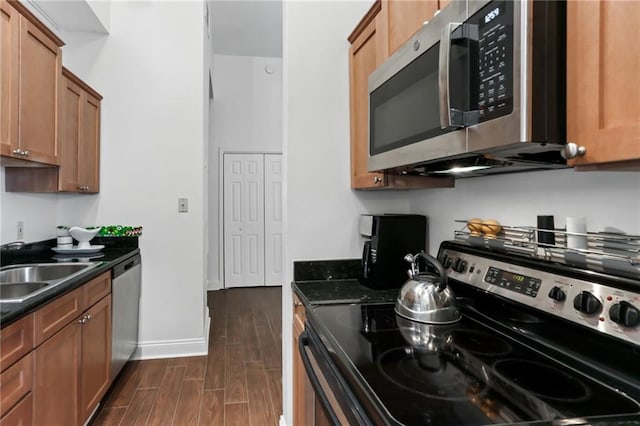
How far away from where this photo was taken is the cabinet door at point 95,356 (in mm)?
1958

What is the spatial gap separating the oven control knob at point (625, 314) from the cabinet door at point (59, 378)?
1.91 meters

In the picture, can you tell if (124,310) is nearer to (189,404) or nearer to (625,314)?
(189,404)

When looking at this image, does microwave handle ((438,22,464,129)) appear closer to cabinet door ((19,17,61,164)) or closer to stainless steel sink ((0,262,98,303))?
stainless steel sink ((0,262,98,303))

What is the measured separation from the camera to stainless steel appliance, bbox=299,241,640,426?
0.68 metres

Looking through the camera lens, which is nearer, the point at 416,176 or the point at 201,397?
the point at 416,176

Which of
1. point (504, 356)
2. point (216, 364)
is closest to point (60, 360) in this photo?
point (216, 364)

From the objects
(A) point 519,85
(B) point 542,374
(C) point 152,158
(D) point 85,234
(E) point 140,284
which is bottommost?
(E) point 140,284

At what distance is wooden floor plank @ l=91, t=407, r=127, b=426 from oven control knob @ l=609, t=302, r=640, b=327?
252 cm

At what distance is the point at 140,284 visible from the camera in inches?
123

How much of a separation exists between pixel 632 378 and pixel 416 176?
1.03m

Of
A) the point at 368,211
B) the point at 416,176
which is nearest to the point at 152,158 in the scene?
the point at 368,211

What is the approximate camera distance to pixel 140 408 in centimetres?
236

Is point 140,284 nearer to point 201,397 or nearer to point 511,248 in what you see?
point 201,397

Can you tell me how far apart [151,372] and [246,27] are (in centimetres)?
409
